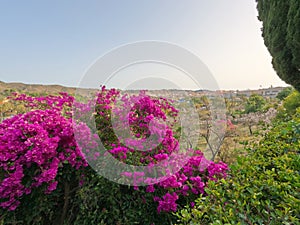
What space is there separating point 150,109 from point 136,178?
32.6 inches

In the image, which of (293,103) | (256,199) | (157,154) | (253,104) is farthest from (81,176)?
(253,104)

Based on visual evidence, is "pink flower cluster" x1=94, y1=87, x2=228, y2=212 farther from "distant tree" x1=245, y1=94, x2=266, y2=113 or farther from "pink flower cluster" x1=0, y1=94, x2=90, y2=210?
"distant tree" x1=245, y1=94, x2=266, y2=113

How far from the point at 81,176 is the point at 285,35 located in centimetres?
476

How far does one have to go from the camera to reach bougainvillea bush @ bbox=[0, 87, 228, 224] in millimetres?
1493

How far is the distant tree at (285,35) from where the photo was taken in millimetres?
3268

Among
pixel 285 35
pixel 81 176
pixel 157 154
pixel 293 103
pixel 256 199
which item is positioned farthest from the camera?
pixel 293 103

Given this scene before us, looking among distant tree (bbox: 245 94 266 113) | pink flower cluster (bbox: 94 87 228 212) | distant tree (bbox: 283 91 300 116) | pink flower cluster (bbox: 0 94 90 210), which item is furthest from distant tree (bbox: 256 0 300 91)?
distant tree (bbox: 245 94 266 113)

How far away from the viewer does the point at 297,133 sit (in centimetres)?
171

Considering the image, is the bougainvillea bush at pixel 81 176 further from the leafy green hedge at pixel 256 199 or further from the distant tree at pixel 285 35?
the distant tree at pixel 285 35

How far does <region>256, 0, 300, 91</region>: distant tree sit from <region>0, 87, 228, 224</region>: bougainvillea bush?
3.18 metres

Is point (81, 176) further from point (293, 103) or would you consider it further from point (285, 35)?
point (293, 103)

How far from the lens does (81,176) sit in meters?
1.71

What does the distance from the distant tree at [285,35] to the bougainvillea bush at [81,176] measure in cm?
318

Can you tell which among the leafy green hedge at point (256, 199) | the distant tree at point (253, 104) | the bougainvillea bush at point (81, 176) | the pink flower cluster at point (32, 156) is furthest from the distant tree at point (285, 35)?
the distant tree at point (253, 104)
